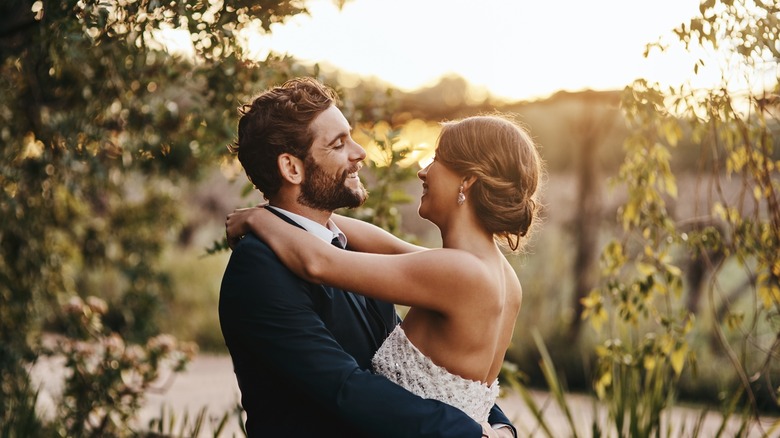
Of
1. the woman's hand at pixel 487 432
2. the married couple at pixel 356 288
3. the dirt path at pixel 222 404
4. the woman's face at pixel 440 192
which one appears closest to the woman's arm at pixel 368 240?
the married couple at pixel 356 288

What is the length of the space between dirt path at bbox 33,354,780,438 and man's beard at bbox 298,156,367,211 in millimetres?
4530

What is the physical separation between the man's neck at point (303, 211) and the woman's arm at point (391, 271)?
0.78 feet

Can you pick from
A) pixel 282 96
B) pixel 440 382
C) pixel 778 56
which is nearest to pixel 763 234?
pixel 778 56

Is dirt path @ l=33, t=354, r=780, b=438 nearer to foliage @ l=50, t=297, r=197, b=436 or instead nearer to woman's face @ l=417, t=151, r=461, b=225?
foliage @ l=50, t=297, r=197, b=436

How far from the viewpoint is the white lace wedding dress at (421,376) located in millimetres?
2279

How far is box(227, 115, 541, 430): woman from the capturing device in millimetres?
2127

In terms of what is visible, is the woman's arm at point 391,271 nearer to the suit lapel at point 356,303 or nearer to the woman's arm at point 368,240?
the suit lapel at point 356,303

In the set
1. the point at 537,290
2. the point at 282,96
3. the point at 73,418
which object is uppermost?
the point at 282,96

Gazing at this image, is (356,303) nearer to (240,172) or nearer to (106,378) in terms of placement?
(240,172)

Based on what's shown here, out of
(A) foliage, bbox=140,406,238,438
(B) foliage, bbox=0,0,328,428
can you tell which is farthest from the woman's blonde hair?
(A) foliage, bbox=140,406,238,438

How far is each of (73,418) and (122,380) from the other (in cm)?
35

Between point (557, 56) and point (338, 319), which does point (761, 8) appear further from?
point (557, 56)

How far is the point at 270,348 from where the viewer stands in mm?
2078

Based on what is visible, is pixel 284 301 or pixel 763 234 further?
pixel 763 234
